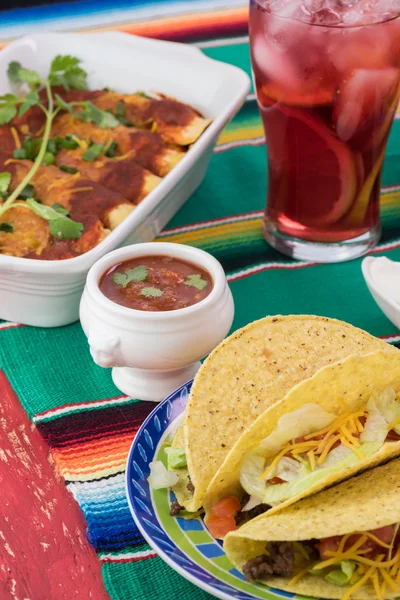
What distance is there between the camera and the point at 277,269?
255 cm

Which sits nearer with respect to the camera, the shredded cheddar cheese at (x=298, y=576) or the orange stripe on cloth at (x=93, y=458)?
the shredded cheddar cheese at (x=298, y=576)

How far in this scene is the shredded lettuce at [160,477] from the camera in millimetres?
1550

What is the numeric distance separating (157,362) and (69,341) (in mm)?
412

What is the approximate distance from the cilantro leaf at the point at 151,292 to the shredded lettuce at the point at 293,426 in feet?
1.88

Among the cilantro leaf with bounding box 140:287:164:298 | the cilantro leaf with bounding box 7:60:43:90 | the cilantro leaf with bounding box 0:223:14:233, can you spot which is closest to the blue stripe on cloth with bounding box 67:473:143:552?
the cilantro leaf with bounding box 140:287:164:298

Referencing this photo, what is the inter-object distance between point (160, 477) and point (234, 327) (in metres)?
0.79

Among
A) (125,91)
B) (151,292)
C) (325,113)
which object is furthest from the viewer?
(125,91)

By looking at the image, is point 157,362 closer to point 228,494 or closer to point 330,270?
point 228,494

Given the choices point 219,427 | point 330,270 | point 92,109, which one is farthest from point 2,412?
point 92,109

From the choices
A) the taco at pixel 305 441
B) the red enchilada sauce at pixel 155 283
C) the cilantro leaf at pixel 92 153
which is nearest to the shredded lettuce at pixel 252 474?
the taco at pixel 305 441

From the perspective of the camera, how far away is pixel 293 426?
1485 mm

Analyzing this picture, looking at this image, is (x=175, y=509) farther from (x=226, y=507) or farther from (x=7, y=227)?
(x=7, y=227)

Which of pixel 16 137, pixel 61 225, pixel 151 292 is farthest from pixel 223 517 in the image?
pixel 16 137

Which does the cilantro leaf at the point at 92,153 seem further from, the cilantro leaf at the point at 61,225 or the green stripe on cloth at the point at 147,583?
the green stripe on cloth at the point at 147,583
